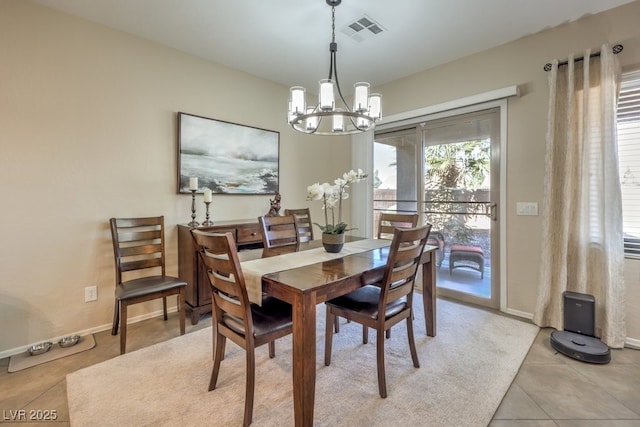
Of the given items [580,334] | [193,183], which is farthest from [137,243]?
[580,334]

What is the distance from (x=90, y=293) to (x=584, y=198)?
4.24 meters

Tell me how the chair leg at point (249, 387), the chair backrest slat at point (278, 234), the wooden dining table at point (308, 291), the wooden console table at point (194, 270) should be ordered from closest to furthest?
the wooden dining table at point (308, 291), the chair leg at point (249, 387), the chair backrest slat at point (278, 234), the wooden console table at point (194, 270)

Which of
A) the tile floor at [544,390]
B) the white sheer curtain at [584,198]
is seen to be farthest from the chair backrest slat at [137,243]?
the white sheer curtain at [584,198]

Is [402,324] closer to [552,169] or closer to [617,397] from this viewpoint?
[617,397]

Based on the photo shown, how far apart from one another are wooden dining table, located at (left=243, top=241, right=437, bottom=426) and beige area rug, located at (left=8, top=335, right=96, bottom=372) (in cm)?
183

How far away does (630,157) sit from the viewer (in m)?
2.37

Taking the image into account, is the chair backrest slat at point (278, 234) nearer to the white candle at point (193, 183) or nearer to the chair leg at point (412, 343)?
the white candle at point (193, 183)

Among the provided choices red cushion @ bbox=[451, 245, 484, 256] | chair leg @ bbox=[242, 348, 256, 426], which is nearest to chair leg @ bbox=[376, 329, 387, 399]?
chair leg @ bbox=[242, 348, 256, 426]

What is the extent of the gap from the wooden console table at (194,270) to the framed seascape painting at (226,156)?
1.78ft

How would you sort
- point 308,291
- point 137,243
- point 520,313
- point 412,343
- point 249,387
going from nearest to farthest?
1. point 308,291
2. point 249,387
3. point 412,343
4. point 137,243
5. point 520,313

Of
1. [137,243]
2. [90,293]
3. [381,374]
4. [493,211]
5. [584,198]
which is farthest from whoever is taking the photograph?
[493,211]

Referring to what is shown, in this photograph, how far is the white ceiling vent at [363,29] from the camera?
253 centimetres

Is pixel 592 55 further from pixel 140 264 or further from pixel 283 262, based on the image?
pixel 140 264

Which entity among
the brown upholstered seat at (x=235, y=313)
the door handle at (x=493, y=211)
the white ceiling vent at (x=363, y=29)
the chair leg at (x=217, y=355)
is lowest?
the chair leg at (x=217, y=355)
